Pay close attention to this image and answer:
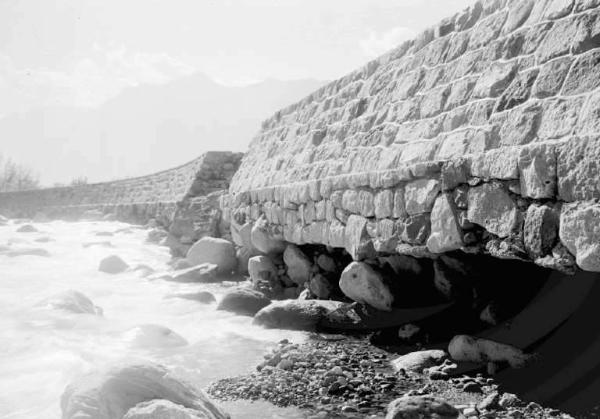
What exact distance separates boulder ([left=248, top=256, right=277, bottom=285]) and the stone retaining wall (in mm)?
7767

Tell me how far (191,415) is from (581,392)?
2.37 m

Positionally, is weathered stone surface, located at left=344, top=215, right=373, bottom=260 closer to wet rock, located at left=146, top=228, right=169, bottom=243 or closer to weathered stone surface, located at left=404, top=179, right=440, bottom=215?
weathered stone surface, located at left=404, top=179, right=440, bottom=215

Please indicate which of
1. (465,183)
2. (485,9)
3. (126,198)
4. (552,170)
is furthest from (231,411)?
(126,198)

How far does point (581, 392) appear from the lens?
314 cm

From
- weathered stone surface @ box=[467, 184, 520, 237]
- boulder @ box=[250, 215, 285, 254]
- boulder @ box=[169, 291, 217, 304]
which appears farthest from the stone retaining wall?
weathered stone surface @ box=[467, 184, 520, 237]

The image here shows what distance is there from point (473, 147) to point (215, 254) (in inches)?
265

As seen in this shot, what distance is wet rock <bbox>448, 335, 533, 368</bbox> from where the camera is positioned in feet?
12.1

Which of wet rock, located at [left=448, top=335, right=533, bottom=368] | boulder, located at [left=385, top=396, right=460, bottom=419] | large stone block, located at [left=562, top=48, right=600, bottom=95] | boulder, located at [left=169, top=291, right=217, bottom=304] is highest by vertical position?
large stone block, located at [left=562, top=48, right=600, bottom=95]

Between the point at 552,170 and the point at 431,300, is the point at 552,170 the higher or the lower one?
the higher one

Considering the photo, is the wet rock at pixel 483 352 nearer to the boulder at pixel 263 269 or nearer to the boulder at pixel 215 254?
the boulder at pixel 263 269

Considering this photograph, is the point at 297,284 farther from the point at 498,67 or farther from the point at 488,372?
the point at 498,67

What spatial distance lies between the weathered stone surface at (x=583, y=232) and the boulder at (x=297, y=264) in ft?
14.1

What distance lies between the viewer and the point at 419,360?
4066 mm

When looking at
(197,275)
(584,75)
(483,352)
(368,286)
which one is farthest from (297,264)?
(584,75)
